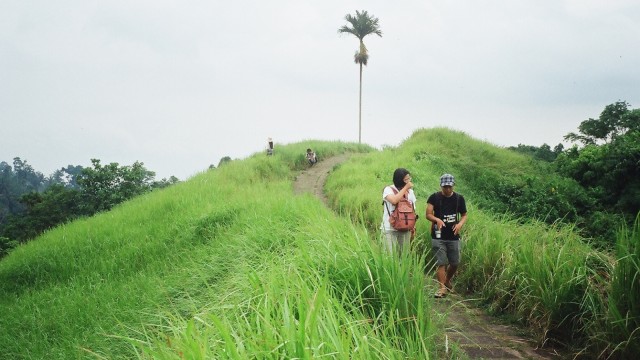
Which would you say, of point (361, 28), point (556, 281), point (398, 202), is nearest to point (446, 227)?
point (398, 202)

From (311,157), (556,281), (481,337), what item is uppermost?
(311,157)

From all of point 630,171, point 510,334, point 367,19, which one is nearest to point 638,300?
point 510,334

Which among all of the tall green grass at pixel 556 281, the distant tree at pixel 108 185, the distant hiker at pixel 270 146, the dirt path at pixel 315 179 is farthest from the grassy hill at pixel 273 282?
the distant tree at pixel 108 185

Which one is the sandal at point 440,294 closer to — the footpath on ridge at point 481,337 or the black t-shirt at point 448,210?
the footpath on ridge at point 481,337

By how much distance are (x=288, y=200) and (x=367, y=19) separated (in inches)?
1010

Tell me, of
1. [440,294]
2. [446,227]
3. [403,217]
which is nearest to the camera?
[440,294]

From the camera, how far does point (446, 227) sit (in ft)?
17.2

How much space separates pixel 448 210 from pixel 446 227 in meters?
0.24

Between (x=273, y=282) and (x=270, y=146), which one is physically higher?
(x=270, y=146)

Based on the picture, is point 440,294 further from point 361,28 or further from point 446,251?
point 361,28

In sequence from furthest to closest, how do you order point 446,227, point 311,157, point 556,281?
point 311,157
point 446,227
point 556,281

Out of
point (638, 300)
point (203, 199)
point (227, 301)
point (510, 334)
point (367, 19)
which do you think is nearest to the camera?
point (638, 300)

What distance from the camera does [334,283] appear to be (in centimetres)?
328

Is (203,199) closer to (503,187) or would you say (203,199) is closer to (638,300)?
(638,300)
